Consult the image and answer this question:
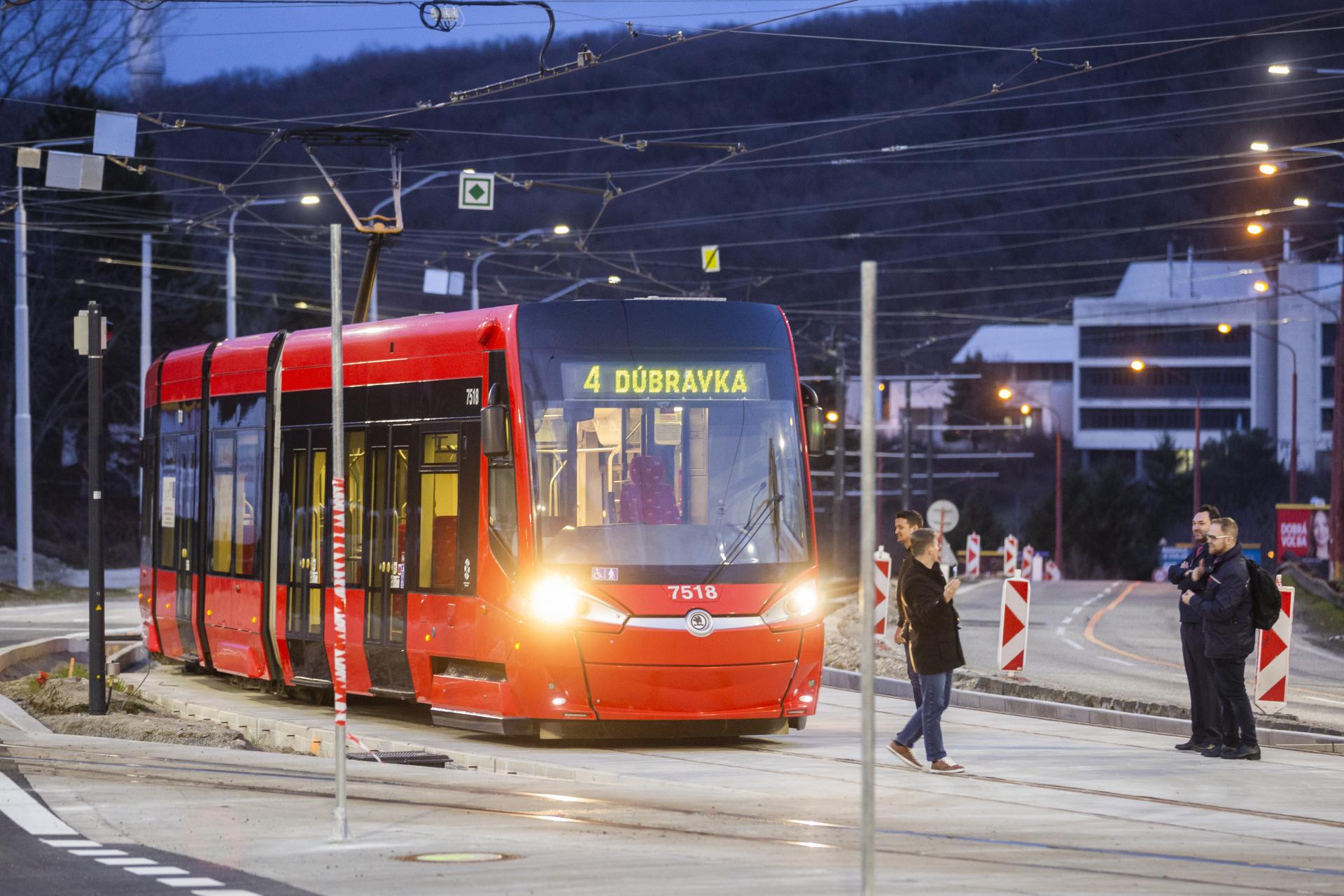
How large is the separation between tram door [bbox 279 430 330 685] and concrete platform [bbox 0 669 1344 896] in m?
2.30

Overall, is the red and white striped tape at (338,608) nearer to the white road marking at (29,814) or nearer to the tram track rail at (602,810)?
the tram track rail at (602,810)

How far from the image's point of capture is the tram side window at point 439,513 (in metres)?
16.5

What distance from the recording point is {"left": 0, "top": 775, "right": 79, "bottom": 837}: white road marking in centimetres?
1087

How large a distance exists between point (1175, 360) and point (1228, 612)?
123120 mm

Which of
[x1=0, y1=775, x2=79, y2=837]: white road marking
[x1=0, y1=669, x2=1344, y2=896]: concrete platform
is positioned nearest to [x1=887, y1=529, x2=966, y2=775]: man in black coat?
[x1=0, y1=669, x2=1344, y2=896]: concrete platform

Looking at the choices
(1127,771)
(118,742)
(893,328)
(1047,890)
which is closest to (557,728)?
(118,742)

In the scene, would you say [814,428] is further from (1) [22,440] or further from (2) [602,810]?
(1) [22,440]

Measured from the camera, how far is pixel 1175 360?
133875 mm

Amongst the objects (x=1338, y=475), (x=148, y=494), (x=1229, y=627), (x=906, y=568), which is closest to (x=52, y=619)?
(x=148, y=494)

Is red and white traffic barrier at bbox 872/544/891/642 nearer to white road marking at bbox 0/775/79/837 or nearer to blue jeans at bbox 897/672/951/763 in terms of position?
blue jeans at bbox 897/672/951/763

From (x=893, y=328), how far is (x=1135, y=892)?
158m

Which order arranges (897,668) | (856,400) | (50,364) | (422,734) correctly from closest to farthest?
(422,734)
(897,668)
(50,364)
(856,400)

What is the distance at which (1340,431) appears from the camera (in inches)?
1876

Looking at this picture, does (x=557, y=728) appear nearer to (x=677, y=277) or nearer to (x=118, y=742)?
(x=118, y=742)
